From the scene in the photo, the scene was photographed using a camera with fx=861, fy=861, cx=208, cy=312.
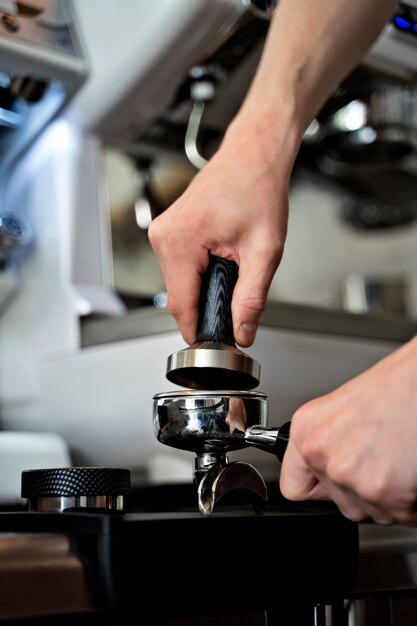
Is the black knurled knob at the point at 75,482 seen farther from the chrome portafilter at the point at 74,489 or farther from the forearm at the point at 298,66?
the forearm at the point at 298,66

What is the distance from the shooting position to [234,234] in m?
0.53

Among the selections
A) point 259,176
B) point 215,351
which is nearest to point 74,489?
point 215,351

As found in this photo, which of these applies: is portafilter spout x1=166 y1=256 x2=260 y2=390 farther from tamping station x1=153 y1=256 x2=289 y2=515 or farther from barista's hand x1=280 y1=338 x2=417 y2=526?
barista's hand x1=280 y1=338 x2=417 y2=526

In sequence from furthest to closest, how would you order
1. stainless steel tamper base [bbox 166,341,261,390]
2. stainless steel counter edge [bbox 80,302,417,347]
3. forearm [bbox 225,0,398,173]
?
stainless steel counter edge [bbox 80,302,417,347] → forearm [bbox 225,0,398,173] → stainless steel tamper base [bbox 166,341,261,390]

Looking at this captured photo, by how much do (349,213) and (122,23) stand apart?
73 cm

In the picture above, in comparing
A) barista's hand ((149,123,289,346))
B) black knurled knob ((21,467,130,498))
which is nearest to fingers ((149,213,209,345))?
barista's hand ((149,123,289,346))

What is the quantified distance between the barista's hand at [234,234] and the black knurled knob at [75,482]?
4.9 inches

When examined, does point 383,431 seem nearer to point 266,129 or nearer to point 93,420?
point 266,129

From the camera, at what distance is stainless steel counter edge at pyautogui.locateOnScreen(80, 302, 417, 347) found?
2.37 ft

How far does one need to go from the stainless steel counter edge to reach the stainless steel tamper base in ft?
0.70

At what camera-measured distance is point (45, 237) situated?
2.88 ft

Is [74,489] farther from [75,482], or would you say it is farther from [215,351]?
[215,351]

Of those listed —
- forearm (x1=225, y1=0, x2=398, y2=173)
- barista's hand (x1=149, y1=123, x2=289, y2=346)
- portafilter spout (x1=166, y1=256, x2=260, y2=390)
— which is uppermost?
forearm (x1=225, y1=0, x2=398, y2=173)

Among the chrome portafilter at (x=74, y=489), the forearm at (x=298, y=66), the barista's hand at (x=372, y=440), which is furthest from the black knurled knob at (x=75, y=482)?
the forearm at (x=298, y=66)
